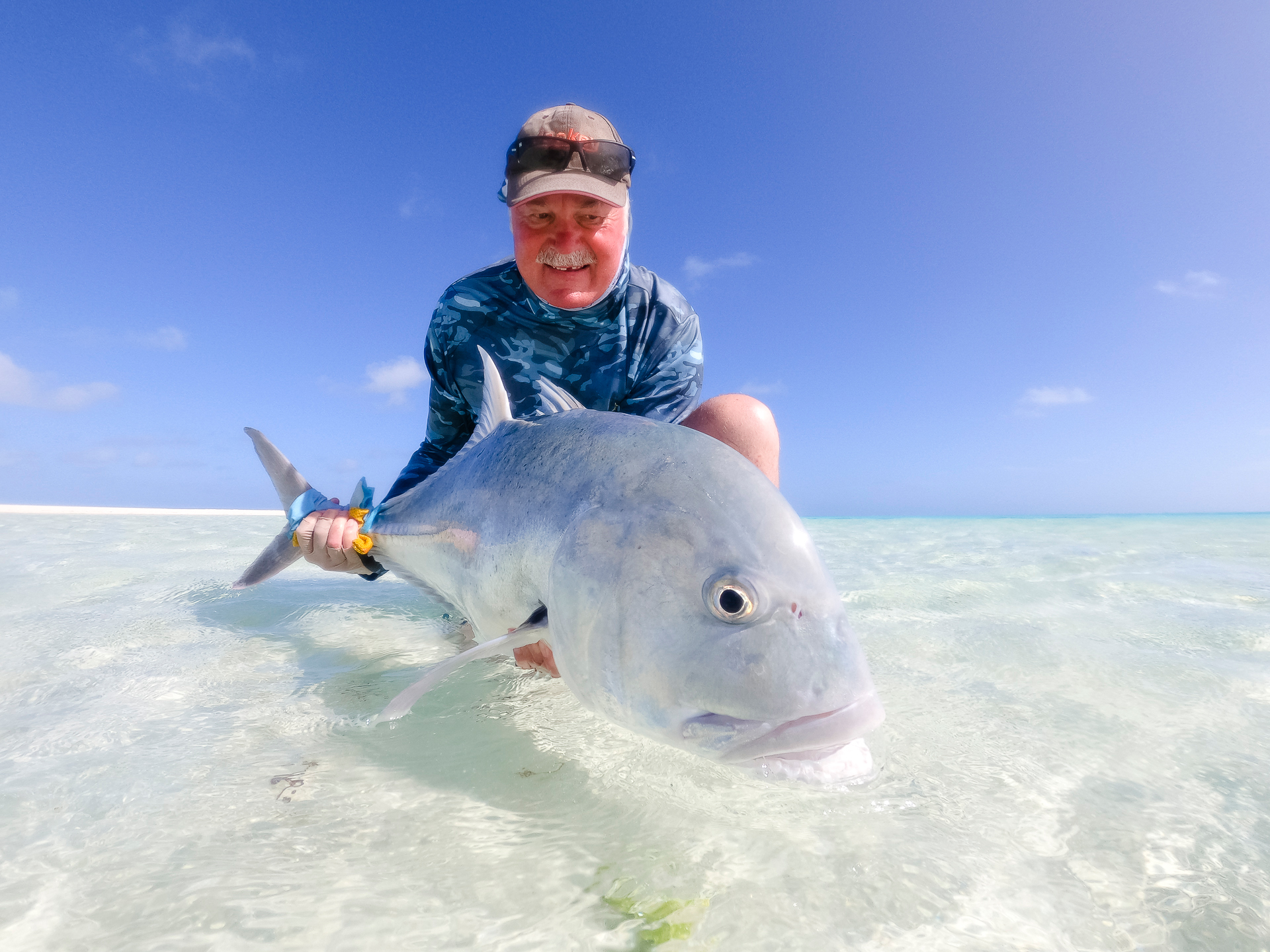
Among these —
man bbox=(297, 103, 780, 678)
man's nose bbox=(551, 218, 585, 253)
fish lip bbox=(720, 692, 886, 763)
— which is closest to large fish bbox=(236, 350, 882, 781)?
fish lip bbox=(720, 692, 886, 763)

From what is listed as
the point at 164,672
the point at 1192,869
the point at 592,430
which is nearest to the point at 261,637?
the point at 164,672

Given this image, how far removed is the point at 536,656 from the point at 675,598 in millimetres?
877

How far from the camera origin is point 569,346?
3.24 metres

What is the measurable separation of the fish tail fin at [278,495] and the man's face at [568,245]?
1.35 meters

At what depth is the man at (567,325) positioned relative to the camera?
272cm

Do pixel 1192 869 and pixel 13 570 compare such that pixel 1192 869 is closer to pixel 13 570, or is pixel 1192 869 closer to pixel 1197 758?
pixel 1197 758

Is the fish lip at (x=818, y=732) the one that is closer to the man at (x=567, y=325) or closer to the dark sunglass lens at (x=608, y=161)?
the man at (x=567, y=325)

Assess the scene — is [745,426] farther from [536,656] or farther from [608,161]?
[536,656]

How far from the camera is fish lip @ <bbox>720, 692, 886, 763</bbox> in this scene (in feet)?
3.53

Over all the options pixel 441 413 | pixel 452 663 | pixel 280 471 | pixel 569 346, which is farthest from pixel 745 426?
pixel 280 471

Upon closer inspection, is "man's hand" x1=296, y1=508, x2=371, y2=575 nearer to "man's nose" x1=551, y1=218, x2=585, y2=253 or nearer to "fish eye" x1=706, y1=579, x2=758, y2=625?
"man's nose" x1=551, y1=218, x2=585, y2=253

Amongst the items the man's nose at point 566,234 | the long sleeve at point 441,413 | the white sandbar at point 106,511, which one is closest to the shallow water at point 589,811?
the long sleeve at point 441,413

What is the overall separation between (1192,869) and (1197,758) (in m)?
0.58

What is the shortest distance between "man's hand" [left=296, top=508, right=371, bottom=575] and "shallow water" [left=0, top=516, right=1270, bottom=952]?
15.9 inches
